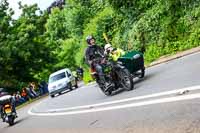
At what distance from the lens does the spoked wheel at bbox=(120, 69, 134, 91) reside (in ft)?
47.3

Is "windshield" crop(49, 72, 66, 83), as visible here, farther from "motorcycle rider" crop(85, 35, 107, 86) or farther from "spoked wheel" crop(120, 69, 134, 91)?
"spoked wheel" crop(120, 69, 134, 91)

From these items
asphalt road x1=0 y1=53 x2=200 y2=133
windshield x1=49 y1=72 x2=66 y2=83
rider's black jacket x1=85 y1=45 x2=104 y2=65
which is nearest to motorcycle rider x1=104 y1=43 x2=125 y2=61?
rider's black jacket x1=85 y1=45 x2=104 y2=65

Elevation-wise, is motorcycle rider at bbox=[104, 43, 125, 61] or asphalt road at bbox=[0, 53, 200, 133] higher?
motorcycle rider at bbox=[104, 43, 125, 61]

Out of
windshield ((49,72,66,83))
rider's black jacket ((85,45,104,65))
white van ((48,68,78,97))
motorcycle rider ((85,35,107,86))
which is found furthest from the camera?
windshield ((49,72,66,83))

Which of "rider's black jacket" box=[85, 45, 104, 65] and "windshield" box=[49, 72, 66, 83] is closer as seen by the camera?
"rider's black jacket" box=[85, 45, 104, 65]

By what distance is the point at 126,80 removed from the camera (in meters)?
14.7

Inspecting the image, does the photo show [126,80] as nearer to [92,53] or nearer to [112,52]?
[92,53]

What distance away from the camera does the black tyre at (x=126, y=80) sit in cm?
1441

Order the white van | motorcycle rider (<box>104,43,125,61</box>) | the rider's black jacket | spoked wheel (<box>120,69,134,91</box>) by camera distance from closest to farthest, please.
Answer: spoked wheel (<box>120,69,134,91</box>) < the rider's black jacket < motorcycle rider (<box>104,43,125,61</box>) < the white van

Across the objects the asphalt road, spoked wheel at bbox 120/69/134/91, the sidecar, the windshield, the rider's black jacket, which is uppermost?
the rider's black jacket

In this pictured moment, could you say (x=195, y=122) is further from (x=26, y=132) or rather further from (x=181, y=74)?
(x=26, y=132)

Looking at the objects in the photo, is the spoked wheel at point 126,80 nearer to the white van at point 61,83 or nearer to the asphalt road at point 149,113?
the asphalt road at point 149,113

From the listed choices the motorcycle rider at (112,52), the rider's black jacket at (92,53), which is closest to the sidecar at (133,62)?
the motorcycle rider at (112,52)

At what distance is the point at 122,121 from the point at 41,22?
5028 centimetres
